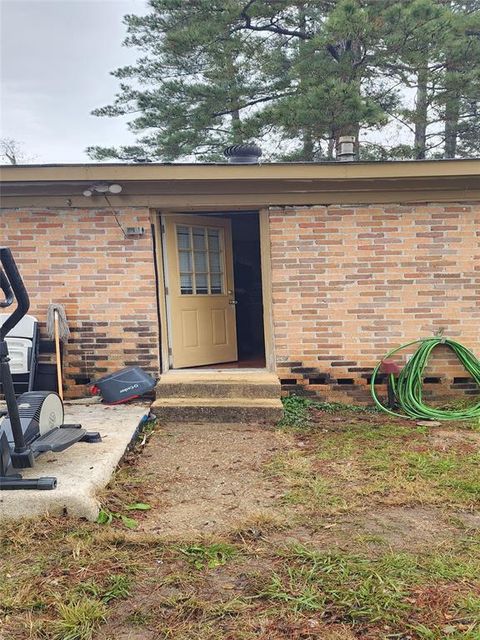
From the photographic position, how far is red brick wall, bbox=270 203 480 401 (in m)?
5.29

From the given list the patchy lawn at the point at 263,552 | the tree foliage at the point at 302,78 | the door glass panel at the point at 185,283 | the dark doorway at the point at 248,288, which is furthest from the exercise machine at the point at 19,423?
the tree foliage at the point at 302,78

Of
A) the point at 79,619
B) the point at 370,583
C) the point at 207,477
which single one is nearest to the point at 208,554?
the point at 79,619

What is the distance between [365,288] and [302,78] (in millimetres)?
6902

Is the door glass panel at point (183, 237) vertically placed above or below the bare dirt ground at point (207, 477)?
above

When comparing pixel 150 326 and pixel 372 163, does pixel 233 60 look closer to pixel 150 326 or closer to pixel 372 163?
pixel 372 163

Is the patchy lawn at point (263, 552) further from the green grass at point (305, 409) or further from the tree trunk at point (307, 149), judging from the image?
the tree trunk at point (307, 149)

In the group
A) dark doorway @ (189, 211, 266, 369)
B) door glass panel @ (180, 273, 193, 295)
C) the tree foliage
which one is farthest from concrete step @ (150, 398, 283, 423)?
the tree foliage

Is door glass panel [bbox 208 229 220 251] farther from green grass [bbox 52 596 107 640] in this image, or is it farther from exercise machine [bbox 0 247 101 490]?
green grass [bbox 52 596 107 640]

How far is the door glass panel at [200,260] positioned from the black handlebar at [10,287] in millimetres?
2990

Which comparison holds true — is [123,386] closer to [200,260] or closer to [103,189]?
[200,260]

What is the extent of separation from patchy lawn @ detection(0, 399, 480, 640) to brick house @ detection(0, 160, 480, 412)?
5.13 feet

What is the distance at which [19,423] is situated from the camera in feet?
9.57

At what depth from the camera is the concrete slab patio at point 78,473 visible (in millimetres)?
2809

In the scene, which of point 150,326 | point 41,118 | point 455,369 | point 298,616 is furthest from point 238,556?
point 41,118
